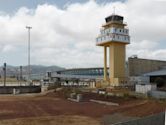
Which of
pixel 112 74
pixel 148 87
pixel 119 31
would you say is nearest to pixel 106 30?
pixel 119 31

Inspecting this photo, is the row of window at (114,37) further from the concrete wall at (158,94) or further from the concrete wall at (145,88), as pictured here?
the concrete wall at (158,94)

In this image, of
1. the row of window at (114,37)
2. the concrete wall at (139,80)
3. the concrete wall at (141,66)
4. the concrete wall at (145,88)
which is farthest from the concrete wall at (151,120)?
the concrete wall at (141,66)

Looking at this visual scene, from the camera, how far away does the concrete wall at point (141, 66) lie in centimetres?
7069

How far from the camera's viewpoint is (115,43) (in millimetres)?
64375

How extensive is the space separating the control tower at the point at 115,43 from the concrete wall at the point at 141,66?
5.13 m

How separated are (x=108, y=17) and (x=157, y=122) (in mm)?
54398

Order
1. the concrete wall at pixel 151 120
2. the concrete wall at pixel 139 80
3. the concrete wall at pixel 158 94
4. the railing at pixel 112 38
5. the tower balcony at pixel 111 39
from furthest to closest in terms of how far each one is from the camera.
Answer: the concrete wall at pixel 139 80 < the tower balcony at pixel 111 39 < the railing at pixel 112 38 < the concrete wall at pixel 158 94 < the concrete wall at pixel 151 120

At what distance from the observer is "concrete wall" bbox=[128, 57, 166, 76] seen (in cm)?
7069

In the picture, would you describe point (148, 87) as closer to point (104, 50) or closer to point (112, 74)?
point (112, 74)

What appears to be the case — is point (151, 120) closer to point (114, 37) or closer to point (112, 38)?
point (112, 38)

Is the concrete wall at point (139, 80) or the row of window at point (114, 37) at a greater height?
the row of window at point (114, 37)

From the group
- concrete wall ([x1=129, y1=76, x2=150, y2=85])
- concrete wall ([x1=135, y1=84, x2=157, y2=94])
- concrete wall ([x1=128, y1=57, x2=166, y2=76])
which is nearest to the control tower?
concrete wall ([x1=129, y1=76, x2=150, y2=85])

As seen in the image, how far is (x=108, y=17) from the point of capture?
67438mm

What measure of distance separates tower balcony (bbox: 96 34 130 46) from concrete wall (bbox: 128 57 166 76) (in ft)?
21.0
